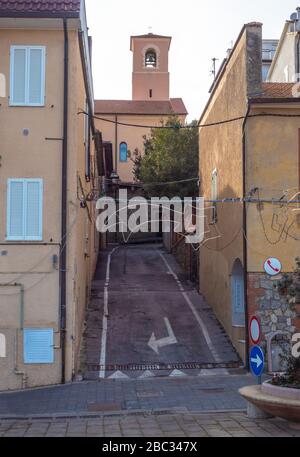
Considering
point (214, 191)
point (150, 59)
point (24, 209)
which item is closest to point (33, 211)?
point (24, 209)

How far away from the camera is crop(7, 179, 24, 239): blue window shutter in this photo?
1664 centimetres

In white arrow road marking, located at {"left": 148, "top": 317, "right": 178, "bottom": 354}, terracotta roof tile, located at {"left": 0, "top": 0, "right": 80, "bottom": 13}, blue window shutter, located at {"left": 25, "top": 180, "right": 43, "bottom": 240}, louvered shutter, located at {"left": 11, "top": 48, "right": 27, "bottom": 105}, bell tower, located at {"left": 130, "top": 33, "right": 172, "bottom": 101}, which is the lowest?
white arrow road marking, located at {"left": 148, "top": 317, "right": 178, "bottom": 354}

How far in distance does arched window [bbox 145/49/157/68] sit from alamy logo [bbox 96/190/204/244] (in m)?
25.0

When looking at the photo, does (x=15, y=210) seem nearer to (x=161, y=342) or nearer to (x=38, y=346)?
(x=38, y=346)

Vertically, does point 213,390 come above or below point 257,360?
below

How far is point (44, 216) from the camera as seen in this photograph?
16797mm

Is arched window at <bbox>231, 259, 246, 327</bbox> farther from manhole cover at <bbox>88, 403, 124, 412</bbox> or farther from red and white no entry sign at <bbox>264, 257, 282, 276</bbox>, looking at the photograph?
manhole cover at <bbox>88, 403, 124, 412</bbox>

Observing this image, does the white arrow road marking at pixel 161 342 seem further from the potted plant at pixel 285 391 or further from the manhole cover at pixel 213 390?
the potted plant at pixel 285 391

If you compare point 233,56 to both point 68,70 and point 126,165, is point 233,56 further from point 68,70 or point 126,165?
point 126,165

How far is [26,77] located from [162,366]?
8.23 meters

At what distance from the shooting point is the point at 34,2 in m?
17.0

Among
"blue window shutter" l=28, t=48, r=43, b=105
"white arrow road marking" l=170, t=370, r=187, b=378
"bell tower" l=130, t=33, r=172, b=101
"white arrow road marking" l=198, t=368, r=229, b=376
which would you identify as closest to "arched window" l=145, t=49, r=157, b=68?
"bell tower" l=130, t=33, r=172, b=101
